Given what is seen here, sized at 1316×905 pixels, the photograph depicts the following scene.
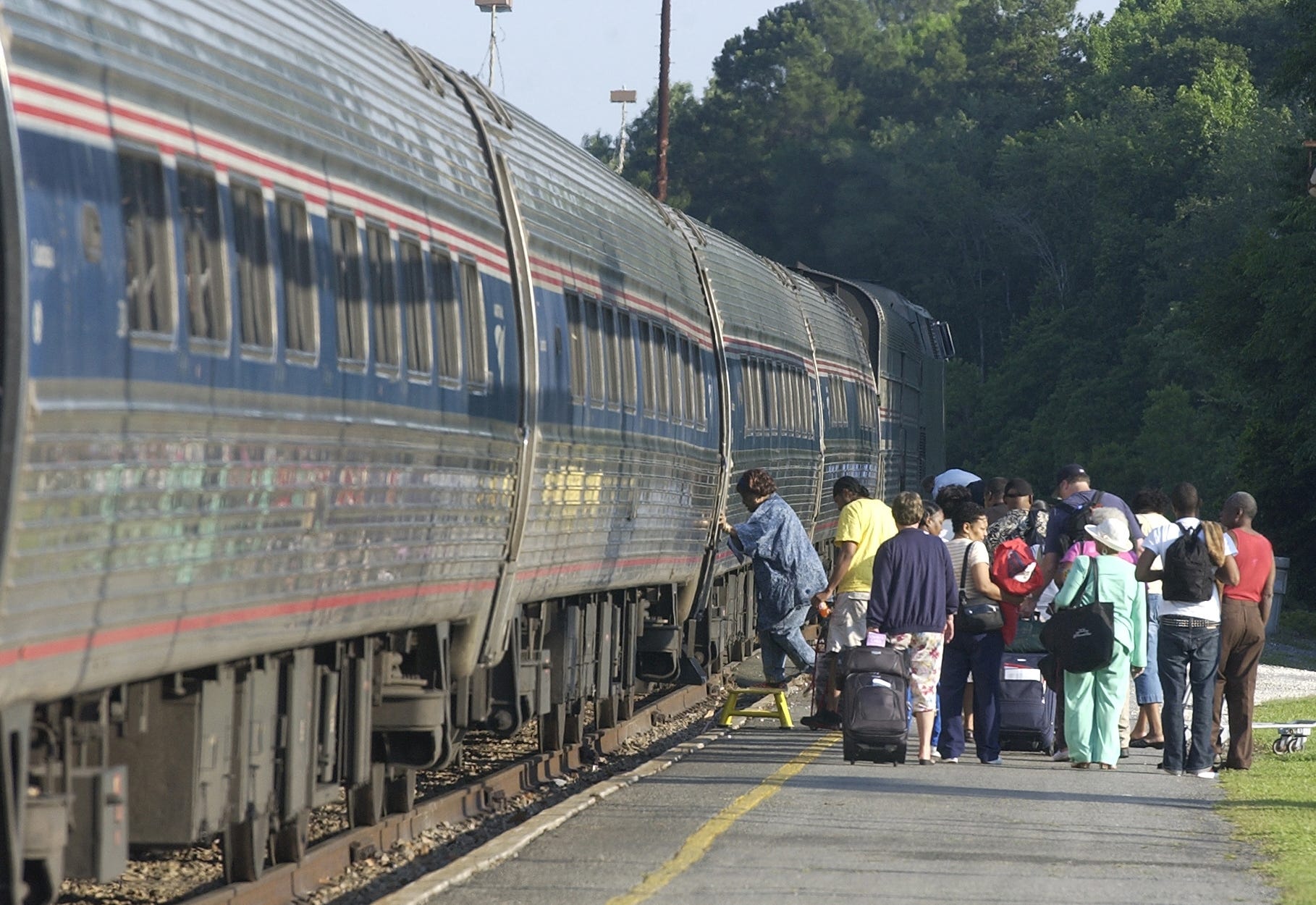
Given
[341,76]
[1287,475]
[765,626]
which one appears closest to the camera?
[341,76]

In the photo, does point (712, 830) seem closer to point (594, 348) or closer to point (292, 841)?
point (292, 841)

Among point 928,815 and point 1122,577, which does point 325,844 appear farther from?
point 1122,577

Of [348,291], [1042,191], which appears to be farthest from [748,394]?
[1042,191]

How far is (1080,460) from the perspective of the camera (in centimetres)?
8381

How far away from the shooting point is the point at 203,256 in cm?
705

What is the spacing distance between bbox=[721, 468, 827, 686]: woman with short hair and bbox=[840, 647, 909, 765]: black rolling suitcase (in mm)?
2976

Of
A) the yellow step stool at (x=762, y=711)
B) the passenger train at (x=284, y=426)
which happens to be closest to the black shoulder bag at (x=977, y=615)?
the passenger train at (x=284, y=426)

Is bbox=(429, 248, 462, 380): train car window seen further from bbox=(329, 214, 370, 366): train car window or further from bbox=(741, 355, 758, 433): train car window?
bbox=(741, 355, 758, 433): train car window

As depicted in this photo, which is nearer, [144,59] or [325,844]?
[144,59]

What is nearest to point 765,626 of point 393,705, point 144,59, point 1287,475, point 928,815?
point 928,815

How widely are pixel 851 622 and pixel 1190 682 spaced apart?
2.10 meters

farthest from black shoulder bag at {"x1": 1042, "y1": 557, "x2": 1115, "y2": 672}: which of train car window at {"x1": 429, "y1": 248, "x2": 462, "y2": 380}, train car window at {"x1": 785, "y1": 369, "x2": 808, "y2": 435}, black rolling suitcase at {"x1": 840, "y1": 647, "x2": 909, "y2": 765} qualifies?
train car window at {"x1": 785, "y1": 369, "x2": 808, "y2": 435}

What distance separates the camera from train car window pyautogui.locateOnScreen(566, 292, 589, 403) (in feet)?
42.2

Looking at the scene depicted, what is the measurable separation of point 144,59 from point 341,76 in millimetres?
2482
